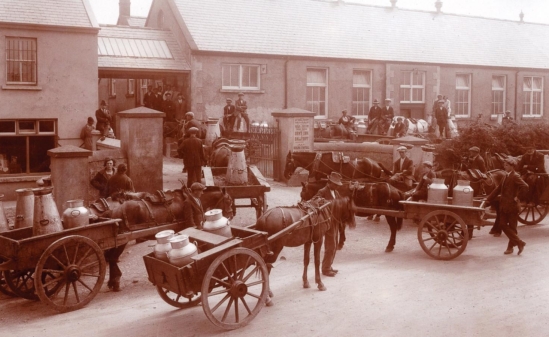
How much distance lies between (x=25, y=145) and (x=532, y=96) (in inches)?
1093

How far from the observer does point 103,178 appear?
38.3 ft

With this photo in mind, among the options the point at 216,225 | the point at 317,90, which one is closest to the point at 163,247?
the point at 216,225

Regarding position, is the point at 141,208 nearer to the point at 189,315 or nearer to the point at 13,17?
the point at 189,315

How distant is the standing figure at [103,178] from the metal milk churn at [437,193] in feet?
19.9

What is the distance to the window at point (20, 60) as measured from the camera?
65.4 feet

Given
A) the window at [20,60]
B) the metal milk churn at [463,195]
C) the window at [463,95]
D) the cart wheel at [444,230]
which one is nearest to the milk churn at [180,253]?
the cart wheel at [444,230]

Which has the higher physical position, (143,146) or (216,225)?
(143,146)

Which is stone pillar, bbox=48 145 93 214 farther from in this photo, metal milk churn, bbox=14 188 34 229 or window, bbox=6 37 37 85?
window, bbox=6 37 37 85

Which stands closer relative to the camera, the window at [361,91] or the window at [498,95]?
the window at [361,91]

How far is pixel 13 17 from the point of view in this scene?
1970cm

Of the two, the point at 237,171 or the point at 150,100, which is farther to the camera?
the point at 150,100

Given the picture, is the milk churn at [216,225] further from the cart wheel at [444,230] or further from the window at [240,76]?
the window at [240,76]

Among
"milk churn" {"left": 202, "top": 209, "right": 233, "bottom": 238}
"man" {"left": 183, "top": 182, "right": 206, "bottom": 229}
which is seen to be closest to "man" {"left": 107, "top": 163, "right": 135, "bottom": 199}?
"man" {"left": 183, "top": 182, "right": 206, "bottom": 229}

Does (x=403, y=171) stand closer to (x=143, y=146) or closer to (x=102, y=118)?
(x=143, y=146)
